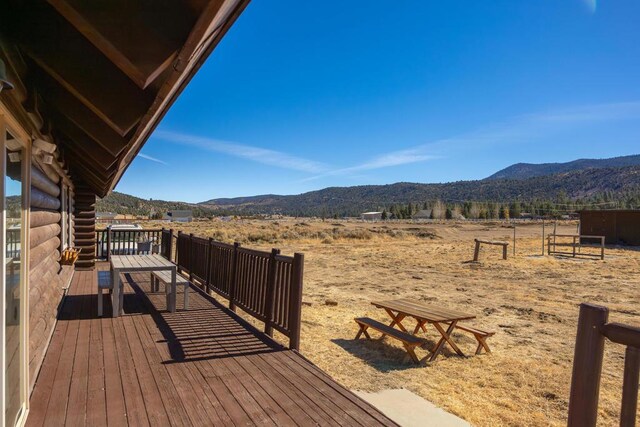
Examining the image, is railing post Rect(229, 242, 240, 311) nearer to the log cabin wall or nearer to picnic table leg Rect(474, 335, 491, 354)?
the log cabin wall

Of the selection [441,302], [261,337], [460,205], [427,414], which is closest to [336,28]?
[441,302]

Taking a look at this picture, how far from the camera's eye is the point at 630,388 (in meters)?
1.57

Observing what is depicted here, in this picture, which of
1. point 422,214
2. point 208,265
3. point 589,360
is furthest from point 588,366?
point 422,214

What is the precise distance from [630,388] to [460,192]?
346ft

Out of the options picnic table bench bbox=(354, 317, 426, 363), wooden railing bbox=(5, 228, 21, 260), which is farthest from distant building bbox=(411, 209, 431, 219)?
wooden railing bbox=(5, 228, 21, 260)

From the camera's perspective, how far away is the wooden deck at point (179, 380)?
9.41 ft

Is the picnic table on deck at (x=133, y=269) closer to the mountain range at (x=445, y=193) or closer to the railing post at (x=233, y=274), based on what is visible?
the railing post at (x=233, y=274)

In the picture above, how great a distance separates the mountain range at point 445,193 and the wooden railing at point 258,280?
208ft

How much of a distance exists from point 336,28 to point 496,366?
9.57 m

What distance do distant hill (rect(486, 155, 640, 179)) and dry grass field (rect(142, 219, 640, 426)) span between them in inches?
4708

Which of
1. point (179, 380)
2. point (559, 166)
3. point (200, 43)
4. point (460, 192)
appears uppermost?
point (559, 166)

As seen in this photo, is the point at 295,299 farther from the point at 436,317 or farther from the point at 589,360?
the point at 589,360

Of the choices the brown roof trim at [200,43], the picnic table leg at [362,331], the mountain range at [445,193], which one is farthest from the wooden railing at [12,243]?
the mountain range at [445,193]

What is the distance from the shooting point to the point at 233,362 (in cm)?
397
